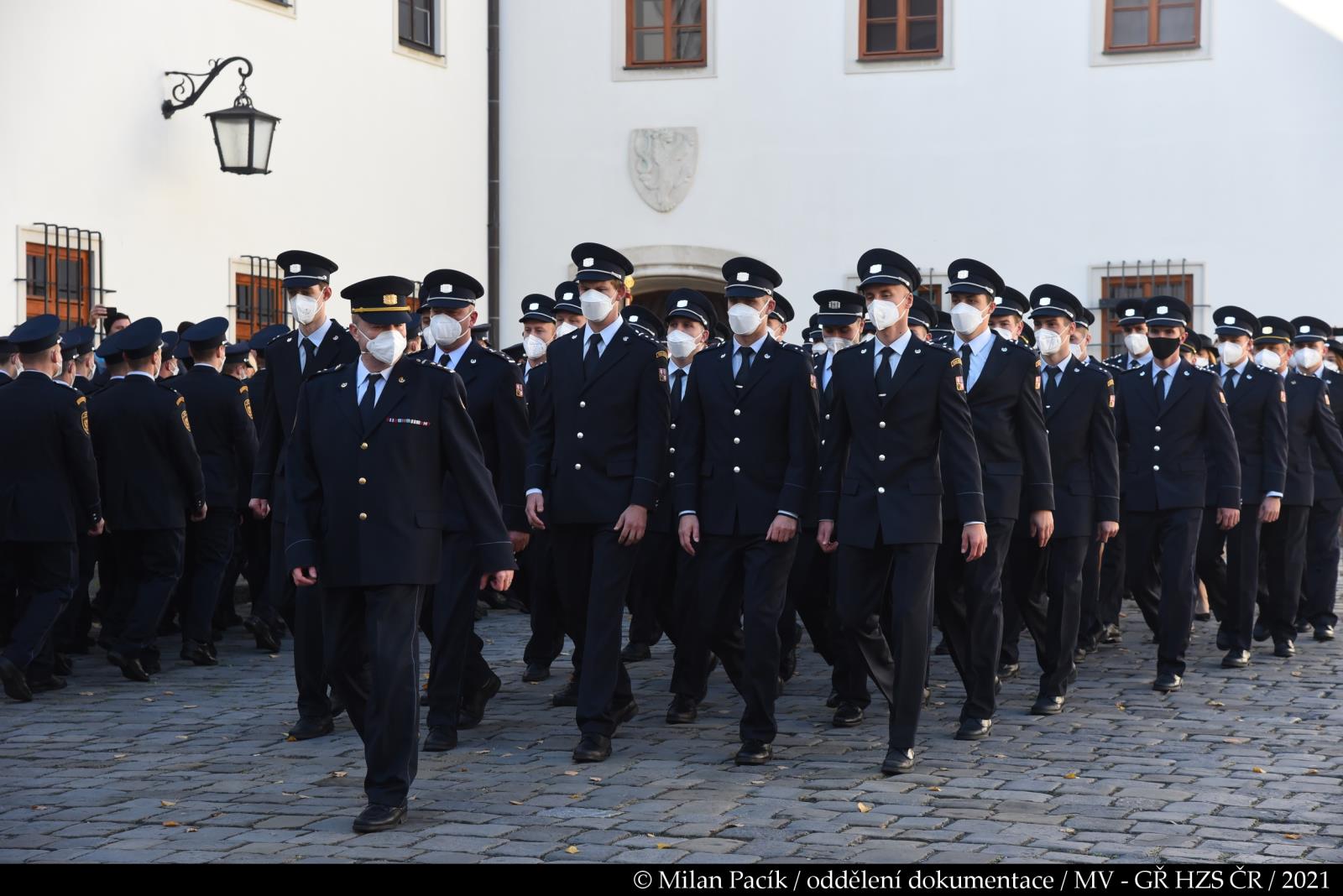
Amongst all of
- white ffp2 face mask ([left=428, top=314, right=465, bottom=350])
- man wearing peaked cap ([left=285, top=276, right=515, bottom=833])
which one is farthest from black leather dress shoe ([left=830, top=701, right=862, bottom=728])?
white ffp2 face mask ([left=428, top=314, right=465, bottom=350])

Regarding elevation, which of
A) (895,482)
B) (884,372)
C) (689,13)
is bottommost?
(895,482)

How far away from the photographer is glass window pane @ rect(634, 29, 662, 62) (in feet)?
72.5

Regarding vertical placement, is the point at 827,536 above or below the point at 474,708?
above

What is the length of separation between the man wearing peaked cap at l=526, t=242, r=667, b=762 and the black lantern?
8.73m

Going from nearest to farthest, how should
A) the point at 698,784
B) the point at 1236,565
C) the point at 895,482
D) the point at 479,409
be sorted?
the point at 698,784 → the point at 895,482 → the point at 479,409 → the point at 1236,565

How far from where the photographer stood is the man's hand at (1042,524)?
374 inches

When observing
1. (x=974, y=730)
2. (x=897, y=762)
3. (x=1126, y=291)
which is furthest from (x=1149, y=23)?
(x=897, y=762)

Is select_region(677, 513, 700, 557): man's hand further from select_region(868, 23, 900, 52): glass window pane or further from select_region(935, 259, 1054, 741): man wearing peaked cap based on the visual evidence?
select_region(868, 23, 900, 52): glass window pane

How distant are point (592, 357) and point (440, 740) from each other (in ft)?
5.87

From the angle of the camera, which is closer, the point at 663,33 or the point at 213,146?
the point at 213,146

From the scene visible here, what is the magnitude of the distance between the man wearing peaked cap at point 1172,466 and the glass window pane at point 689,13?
11.5 m

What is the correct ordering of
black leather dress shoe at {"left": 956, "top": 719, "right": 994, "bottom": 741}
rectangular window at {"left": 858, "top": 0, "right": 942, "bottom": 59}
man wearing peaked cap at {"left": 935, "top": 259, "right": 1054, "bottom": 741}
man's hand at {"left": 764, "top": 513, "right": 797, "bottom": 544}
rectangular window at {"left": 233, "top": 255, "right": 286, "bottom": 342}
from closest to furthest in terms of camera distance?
man's hand at {"left": 764, "top": 513, "right": 797, "bottom": 544} → black leather dress shoe at {"left": 956, "top": 719, "right": 994, "bottom": 741} → man wearing peaked cap at {"left": 935, "top": 259, "right": 1054, "bottom": 741} → rectangular window at {"left": 233, "top": 255, "right": 286, "bottom": 342} → rectangular window at {"left": 858, "top": 0, "right": 942, "bottom": 59}

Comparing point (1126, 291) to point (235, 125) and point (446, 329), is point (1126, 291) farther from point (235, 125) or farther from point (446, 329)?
point (446, 329)

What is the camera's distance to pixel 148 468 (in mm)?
11234
